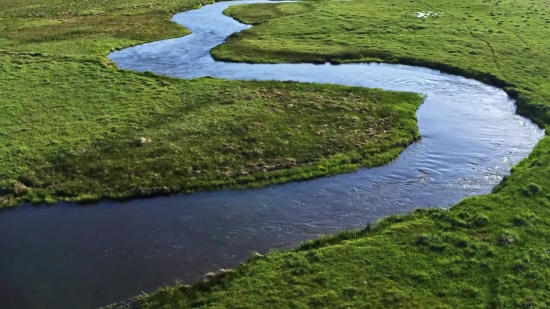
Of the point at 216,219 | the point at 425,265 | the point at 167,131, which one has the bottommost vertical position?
the point at 216,219

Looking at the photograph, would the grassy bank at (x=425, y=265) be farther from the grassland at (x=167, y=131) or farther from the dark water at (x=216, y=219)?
the grassland at (x=167, y=131)

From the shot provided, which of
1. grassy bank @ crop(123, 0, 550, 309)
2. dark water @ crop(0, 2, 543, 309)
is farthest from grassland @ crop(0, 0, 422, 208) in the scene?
grassy bank @ crop(123, 0, 550, 309)

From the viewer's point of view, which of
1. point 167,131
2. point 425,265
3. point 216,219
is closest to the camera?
point 425,265

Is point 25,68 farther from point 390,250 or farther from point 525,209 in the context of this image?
point 525,209

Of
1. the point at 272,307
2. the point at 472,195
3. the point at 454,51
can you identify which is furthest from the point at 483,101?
the point at 272,307

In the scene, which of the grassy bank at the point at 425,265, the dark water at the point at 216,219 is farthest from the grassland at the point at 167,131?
the grassy bank at the point at 425,265

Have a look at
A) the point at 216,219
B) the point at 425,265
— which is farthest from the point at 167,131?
the point at 425,265

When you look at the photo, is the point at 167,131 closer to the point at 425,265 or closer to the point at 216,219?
the point at 216,219

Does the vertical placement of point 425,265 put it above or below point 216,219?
above
